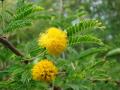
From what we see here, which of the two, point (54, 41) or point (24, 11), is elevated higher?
point (24, 11)

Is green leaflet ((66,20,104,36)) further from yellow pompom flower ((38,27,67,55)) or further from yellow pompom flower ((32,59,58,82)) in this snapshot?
yellow pompom flower ((32,59,58,82))

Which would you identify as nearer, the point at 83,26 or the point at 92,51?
the point at 83,26

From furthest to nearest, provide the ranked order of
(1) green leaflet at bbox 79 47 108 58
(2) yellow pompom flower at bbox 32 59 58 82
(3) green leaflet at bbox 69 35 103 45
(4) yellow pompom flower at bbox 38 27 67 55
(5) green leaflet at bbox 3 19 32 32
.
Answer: (1) green leaflet at bbox 79 47 108 58 → (5) green leaflet at bbox 3 19 32 32 → (3) green leaflet at bbox 69 35 103 45 → (2) yellow pompom flower at bbox 32 59 58 82 → (4) yellow pompom flower at bbox 38 27 67 55

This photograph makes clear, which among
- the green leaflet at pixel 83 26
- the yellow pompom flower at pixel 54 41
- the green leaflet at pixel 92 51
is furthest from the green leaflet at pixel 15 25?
the green leaflet at pixel 92 51

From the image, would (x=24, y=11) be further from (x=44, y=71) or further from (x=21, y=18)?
(x=44, y=71)

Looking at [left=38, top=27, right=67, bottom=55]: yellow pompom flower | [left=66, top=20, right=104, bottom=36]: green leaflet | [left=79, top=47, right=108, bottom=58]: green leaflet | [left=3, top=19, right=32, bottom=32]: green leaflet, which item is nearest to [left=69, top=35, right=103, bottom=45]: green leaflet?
[left=66, top=20, right=104, bottom=36]: green leaflet

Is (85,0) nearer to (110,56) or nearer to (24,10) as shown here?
(110,56)

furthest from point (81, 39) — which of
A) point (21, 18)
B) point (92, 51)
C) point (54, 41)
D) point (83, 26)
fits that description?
point (92, 51)

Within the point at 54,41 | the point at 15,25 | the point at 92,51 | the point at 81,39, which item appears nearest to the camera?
the point at 54,41

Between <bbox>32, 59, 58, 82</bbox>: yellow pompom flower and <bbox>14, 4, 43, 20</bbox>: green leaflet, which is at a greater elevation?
<bbox>14, 4, 43, 20</bbox>: green leaflet

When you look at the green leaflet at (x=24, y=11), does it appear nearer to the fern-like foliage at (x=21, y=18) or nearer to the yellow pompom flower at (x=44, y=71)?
the fern-like foliage at (x=21, y=18)
